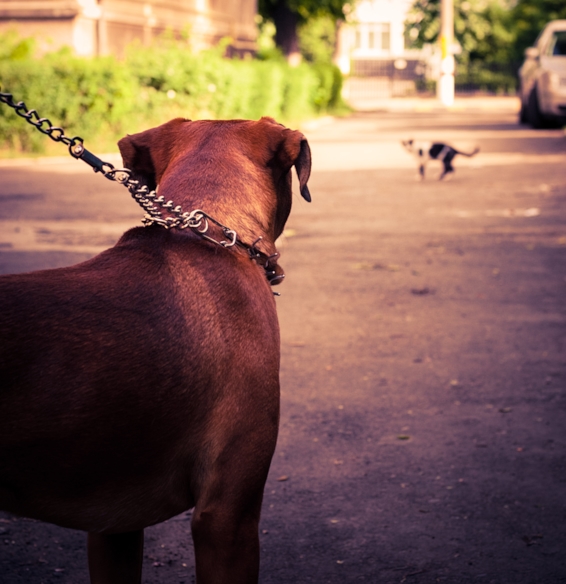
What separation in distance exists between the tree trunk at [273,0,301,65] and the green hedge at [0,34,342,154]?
1279cm

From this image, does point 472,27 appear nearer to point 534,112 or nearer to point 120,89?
point 534,112

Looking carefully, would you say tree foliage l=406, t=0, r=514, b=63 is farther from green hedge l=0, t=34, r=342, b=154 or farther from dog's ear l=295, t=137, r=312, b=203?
dog's ear l=295, t=137, r=312, b=203

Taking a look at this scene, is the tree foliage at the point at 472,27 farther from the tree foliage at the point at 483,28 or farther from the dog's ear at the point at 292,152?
the dog's ear at the point at 292,152

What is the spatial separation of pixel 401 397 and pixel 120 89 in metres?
13.7

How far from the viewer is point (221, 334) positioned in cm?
231

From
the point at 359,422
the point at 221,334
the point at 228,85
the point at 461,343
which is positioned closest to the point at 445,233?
the point at 461,343

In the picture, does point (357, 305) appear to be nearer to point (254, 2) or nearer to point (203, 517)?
point (203, 517)

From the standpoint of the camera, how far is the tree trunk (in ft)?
121

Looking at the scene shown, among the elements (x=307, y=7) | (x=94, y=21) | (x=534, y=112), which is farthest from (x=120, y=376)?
(x=307, y=7)

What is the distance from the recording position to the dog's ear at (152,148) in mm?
2855

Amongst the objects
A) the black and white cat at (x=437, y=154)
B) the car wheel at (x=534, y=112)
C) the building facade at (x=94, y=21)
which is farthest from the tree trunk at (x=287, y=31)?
the black and white cat at (x=437, y=154)

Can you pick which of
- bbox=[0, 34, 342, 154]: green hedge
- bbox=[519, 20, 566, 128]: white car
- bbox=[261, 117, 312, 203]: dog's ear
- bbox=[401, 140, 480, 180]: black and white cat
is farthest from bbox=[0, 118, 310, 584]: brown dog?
bbox=[519, 20, 566, 128]: white car

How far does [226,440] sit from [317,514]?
5.05 feet

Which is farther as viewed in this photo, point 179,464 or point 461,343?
point 461,343
